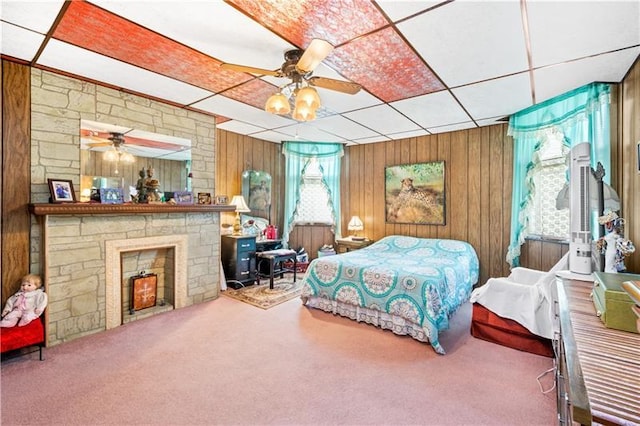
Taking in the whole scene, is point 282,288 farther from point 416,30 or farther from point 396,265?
point 416,30

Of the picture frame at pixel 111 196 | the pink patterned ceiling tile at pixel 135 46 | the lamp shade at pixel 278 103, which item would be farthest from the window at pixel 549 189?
the picture frame at pixel 111 196

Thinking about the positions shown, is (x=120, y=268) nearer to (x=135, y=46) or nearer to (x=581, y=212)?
(x=135, y=46)

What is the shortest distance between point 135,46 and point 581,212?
3.61 m

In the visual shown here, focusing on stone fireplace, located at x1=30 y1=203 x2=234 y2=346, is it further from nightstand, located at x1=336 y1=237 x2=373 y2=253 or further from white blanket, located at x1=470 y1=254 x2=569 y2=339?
white blanket, located at x1=470 y1=254 x2=569 y2=339

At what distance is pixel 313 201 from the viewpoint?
5832mm

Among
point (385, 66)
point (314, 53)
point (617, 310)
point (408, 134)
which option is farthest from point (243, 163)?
point (617, 310)

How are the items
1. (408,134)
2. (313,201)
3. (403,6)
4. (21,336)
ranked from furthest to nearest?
(313,201), (408,134), (21,336), (403,6)

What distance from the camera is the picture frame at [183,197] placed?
365 cm

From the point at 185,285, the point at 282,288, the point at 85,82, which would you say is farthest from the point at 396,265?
the point at 85,82

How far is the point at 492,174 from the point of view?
4.29 meters

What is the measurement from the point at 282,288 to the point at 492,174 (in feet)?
11.9

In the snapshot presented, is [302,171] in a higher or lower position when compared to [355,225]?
higher

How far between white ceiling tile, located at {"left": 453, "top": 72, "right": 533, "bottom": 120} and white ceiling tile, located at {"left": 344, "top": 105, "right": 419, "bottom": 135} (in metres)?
0.80

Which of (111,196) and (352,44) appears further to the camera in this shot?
(111,196)
